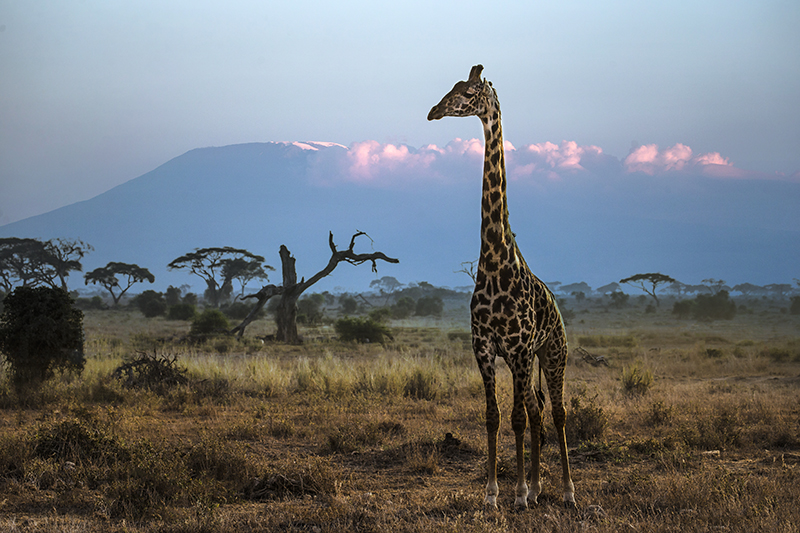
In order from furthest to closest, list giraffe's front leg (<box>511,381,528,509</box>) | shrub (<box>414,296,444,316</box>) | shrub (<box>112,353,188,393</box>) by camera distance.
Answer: shrub (<box>414,296,444,316</box>)
shrub (<box>112,353,188,393</box>)
giraffe's front leg (<box>511,381,528,509</box>)

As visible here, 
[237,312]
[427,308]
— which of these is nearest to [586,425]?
[237,312]

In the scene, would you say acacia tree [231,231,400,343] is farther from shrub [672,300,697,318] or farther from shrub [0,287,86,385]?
shrub [672,300,697,318]

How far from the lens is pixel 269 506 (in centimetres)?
547

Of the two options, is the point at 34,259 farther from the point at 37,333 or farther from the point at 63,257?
the point at 37,333

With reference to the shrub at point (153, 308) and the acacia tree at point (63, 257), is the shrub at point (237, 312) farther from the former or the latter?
the acacia tree at point (63, 257)

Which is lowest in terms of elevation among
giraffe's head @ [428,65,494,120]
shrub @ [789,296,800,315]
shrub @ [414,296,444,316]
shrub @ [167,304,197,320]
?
shrub @ [789,296,800,315]

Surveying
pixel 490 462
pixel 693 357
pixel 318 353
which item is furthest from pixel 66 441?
pixel 693 357

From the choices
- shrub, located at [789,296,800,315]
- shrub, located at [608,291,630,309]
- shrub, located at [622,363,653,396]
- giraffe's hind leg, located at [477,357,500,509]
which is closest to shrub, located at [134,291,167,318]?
shrub, located at [622,363,653,396]

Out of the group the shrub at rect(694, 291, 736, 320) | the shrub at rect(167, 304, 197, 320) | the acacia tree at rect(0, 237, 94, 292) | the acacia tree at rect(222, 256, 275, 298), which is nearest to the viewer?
the shrub at rect(167, 304, 197, 320)

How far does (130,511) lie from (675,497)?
16.0 ft

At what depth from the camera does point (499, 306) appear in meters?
5.15

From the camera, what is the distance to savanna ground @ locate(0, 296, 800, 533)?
5031mm

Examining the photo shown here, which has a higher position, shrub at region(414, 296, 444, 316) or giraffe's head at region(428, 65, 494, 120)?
giraffe's head at region(428, 65, 494, 120)

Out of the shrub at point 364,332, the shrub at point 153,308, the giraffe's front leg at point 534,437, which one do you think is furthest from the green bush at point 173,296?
the giraffe's front leg at point 534,437
